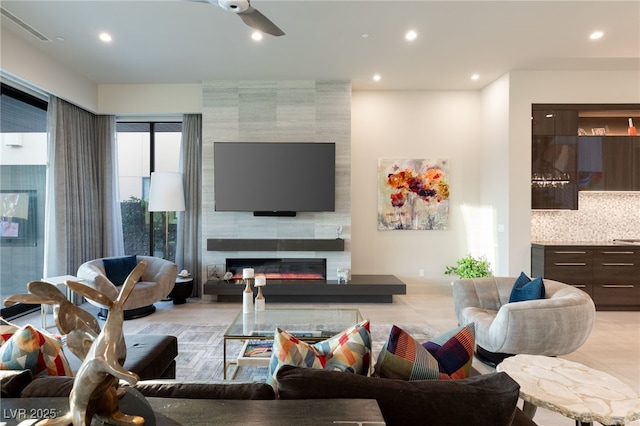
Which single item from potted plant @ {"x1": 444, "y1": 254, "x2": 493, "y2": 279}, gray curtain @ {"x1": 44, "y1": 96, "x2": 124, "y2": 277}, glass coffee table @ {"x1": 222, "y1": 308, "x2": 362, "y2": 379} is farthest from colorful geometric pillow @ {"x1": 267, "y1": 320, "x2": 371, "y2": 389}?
gray curtain @ {"x1": 44, "y1": 96, "x2": 124, "y2": 277}

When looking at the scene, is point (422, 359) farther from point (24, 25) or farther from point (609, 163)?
point (609, 163)

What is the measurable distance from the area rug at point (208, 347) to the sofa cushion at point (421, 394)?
171 cm

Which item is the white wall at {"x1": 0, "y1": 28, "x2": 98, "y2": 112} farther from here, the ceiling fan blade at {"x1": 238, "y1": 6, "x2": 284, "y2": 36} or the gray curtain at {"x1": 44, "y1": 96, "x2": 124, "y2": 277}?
the ceiling fan blade at {"x1": 238, "y1": 6, "x2": 284, "y2": 36}

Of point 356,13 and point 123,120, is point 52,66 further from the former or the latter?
point 356,13

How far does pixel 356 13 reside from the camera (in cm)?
318

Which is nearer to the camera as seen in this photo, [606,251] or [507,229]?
[606,251]

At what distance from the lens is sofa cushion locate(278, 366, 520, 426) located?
98cm

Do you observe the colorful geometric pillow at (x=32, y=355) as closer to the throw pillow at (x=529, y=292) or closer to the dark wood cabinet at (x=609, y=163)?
the throw pillow at (x=529, y=292)

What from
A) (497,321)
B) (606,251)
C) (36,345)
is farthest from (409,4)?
(606,251)

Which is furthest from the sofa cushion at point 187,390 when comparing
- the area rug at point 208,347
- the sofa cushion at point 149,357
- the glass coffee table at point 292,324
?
the area rug at point 208,347

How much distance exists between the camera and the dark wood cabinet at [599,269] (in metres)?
4.21

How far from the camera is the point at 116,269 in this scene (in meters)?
4.31

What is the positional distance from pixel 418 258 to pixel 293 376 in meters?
4.52

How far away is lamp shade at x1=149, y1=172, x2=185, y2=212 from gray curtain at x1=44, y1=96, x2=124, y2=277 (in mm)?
892
